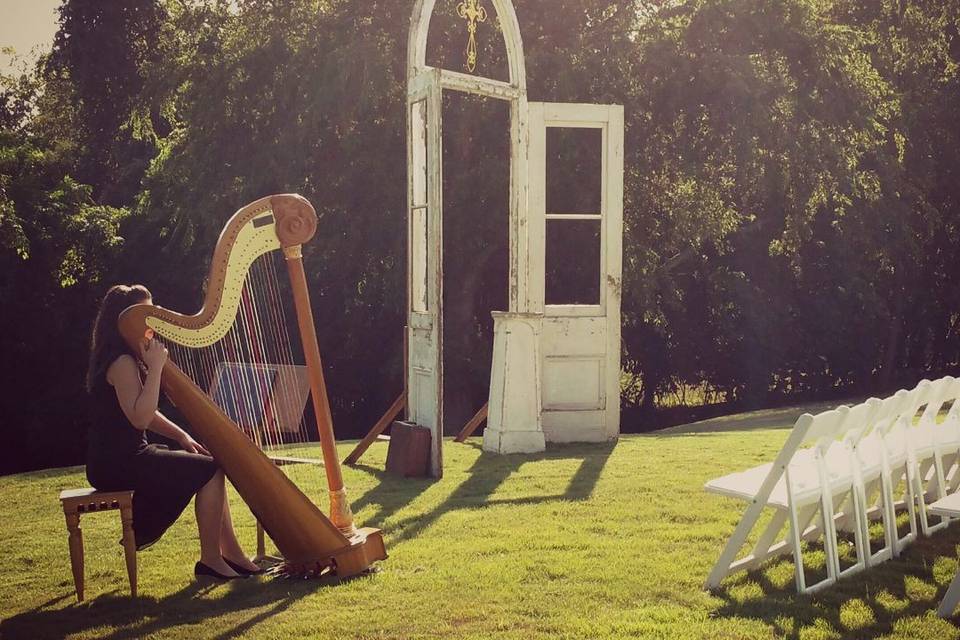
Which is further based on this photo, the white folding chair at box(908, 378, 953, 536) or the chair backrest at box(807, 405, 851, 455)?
the white folding chair at box(908, 378, 953, 536)

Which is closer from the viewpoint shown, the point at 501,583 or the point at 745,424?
the point at 501,583

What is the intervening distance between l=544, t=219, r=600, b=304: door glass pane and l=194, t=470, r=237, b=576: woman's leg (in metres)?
4.97

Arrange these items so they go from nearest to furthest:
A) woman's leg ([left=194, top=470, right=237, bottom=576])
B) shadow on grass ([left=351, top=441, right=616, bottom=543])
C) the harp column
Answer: the harp column
woman's leg ([left=194, top=470, right=237, bottom=576])
shadow on grass ([left=351, top=441, right=616, bottom=543])

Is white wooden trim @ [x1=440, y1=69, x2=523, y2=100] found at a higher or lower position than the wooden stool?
higher

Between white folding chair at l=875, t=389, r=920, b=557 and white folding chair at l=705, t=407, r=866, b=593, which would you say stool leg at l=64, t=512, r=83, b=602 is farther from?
white folding chair at l=875, t=389, r=920, b=557

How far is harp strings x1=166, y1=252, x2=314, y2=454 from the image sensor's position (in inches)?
179

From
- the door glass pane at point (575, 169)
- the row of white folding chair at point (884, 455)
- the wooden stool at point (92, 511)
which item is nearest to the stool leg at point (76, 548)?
the wooden stool at point (92, 511)

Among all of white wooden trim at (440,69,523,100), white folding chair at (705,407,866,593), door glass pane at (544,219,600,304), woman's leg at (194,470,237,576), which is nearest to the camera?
white folding chair at (705,407,866,593)

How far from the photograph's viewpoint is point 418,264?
24.7ft

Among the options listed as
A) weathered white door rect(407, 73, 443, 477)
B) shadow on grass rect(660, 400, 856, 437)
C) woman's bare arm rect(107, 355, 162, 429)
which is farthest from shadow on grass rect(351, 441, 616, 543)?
shadow on grass rect(660, 400, 856, 437)

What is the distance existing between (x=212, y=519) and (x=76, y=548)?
53 centimetres

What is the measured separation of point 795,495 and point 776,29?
9.85 m

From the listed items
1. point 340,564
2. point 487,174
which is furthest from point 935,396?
point 487,174

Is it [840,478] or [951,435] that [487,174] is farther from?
[840,478]
